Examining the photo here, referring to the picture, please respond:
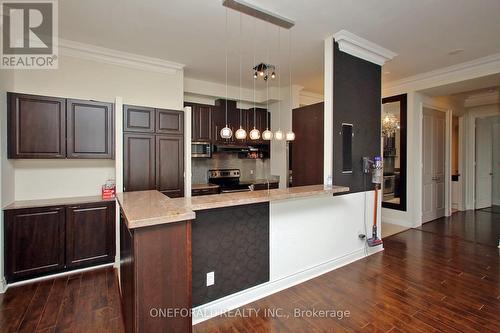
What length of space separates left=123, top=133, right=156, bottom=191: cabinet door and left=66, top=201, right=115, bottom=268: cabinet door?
39 cm

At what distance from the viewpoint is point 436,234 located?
4566 millimetres

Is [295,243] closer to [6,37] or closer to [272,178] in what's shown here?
[272,178]

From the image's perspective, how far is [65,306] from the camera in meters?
2.41

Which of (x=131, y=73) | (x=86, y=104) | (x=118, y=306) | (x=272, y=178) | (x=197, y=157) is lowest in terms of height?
(x=118, y=306)

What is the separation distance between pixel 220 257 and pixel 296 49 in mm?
3110

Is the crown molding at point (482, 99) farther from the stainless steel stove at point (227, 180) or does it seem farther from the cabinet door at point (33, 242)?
the cabinet door at point (33, 242)

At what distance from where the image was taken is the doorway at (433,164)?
539cm

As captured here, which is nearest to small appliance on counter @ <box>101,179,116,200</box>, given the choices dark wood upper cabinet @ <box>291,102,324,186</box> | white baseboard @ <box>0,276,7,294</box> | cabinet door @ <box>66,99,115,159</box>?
cabinet door @ <box>66,99,115,159</box>

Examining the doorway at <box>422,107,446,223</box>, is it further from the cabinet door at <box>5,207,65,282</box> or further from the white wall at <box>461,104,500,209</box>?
the cabinet door at <box>5,207,65,282</box>

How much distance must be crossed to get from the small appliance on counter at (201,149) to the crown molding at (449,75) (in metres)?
4.13

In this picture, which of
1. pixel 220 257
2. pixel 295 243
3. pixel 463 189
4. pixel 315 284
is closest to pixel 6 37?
pixel 220 257

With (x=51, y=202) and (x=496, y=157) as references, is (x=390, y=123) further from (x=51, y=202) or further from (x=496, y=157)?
(x=51, y=202)

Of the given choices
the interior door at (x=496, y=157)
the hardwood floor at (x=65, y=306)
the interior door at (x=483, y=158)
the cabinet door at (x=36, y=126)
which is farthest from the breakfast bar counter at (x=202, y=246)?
the interior door at (x=496, y=157)

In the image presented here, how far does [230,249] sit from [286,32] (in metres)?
2.76
